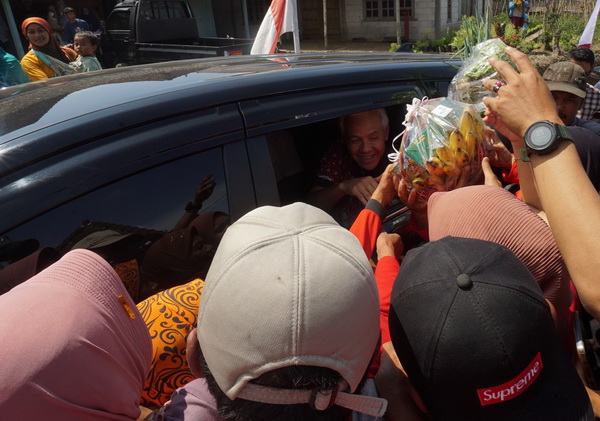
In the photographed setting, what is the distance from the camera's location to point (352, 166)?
267cm

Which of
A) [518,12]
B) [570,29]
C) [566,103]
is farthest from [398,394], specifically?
[518,12]

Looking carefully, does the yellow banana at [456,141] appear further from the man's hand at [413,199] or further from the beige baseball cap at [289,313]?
the beige baseball cap at [289,313]

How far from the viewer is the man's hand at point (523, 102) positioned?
1.33 meters

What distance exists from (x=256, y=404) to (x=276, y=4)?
552 centimetres

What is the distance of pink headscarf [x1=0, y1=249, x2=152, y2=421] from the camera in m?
0.87

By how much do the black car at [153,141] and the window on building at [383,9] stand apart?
2045 cm

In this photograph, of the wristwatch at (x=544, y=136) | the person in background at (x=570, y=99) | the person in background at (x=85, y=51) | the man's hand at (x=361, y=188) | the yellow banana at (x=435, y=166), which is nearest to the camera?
the wristwatch at (x=544, y=136)

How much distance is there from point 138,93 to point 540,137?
4.30 ft

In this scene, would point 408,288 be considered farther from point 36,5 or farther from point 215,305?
point 36,5

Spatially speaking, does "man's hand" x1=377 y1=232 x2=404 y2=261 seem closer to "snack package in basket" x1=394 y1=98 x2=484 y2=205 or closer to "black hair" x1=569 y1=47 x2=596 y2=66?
"snack package in basket" x1=394 y1=98 x2=484 y2=205

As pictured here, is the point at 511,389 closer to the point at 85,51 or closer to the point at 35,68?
the point at 35,68

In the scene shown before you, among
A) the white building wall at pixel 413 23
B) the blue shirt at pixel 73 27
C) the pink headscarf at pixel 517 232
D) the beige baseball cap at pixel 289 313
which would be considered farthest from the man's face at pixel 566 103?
the white building wall at pixel 413 23

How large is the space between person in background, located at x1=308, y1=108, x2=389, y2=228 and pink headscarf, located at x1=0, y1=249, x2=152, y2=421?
Result: 1315mm

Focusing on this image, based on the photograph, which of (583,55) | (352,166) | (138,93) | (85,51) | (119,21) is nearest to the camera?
(138,93)
